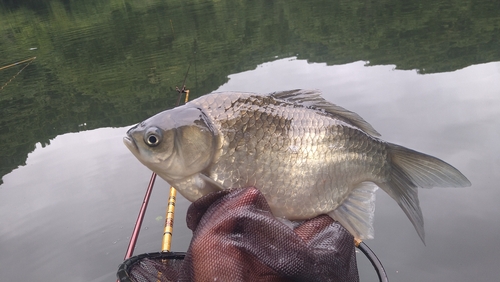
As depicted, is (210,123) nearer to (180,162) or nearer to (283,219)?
(180,162)

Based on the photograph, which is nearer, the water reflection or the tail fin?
the tail fin

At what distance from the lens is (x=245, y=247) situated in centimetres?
144

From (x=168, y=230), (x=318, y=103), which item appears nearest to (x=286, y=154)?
(x=318, y=103)

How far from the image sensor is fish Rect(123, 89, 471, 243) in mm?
1657

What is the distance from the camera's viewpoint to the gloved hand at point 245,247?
1.40 meters

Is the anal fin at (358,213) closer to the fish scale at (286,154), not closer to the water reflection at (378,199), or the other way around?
the fish scale at (286,154)

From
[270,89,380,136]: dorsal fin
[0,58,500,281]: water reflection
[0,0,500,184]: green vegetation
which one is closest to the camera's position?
[270,89,380,136]: dorsal fin

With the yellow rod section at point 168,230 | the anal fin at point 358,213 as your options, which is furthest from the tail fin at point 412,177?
the yellow rod section at point 168,230

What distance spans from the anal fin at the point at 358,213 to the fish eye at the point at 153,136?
94cm

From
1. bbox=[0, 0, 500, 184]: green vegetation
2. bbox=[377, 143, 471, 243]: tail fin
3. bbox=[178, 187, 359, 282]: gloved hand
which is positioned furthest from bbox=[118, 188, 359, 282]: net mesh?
bbox=[0, 0, 500, 184]: green vegetation

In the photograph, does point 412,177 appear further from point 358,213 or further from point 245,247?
point 245,247

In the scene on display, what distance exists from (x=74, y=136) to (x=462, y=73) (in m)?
10.5

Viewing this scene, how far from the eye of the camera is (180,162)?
1654 mm

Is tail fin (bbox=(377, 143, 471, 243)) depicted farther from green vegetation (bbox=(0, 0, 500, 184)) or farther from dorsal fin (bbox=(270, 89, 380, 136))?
green vegetation (bbox=(0, 0, 500, 184))
